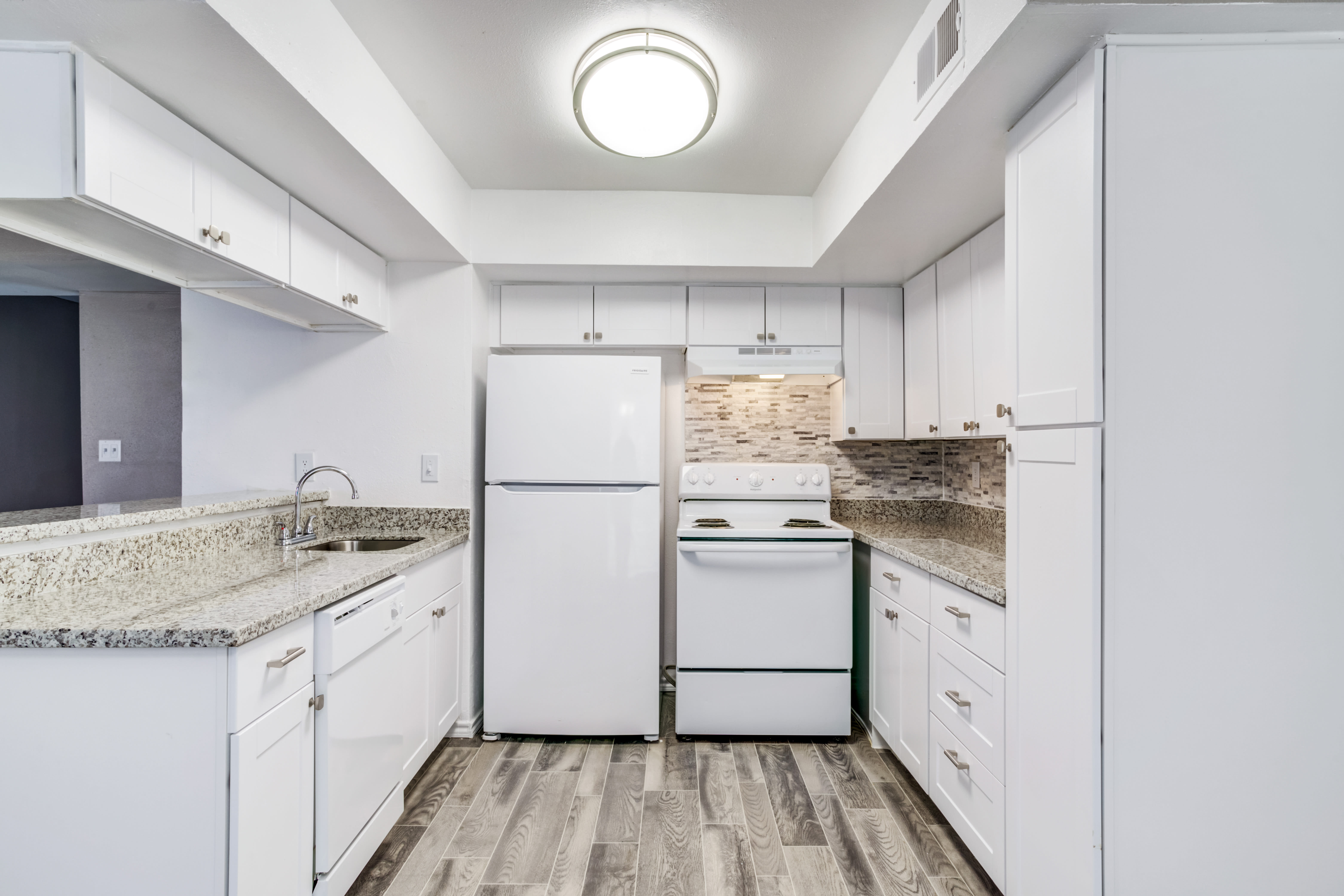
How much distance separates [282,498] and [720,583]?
1.73 metres

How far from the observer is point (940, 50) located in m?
1.42

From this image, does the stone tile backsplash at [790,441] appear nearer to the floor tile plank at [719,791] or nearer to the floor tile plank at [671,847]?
the floor tile plank at [719,791]

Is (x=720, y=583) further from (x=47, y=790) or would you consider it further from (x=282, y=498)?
(x=47, y=790)

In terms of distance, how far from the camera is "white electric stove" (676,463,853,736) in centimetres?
247

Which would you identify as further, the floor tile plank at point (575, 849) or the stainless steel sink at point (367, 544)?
the stainless steel sink at point (367, 544)

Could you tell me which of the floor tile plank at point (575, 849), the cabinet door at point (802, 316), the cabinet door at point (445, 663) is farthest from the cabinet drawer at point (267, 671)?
the cabinet door at point (802, 316)

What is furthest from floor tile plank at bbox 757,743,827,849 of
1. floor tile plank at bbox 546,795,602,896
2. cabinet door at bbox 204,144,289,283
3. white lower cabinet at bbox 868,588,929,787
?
cabinet door at bbox 204,144,289,283

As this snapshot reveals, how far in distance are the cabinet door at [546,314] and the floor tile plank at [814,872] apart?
2.18 metres

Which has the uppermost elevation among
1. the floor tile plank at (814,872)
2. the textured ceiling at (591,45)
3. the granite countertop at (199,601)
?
the textured ceiling at (591,45)

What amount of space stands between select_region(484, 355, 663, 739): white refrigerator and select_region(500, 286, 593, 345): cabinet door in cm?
38

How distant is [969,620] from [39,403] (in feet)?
13.7

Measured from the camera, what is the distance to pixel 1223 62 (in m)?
1.17

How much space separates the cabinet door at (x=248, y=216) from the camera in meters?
1.54

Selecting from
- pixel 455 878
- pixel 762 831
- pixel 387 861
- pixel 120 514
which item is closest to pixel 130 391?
pixel 120 514
